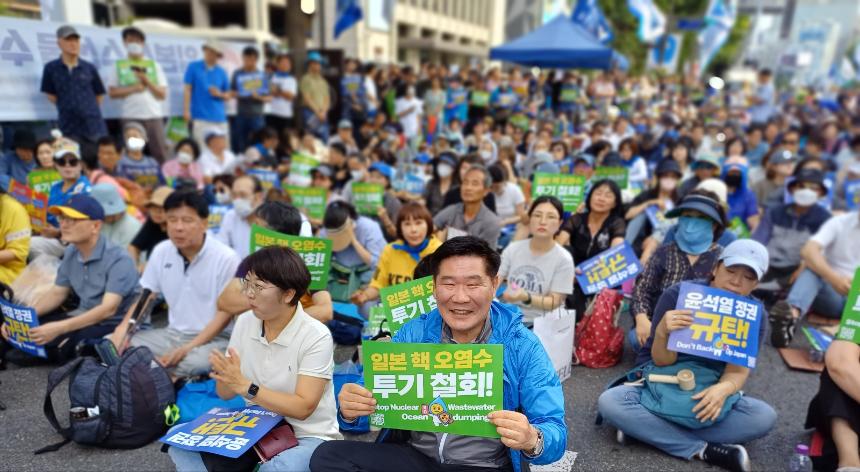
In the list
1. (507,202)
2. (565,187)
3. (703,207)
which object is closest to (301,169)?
(507,202)

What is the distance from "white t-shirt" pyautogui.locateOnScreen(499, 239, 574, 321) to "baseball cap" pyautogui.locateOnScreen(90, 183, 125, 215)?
11.9 feet

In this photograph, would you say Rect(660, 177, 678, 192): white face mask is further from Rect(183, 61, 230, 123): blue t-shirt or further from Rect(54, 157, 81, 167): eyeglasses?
Rect(183, 61, 230, 123): blue t-shirt

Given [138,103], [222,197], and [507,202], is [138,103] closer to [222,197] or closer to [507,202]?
[222,197]

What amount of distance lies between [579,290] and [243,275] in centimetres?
318

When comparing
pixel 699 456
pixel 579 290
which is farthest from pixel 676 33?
pixel 699 456

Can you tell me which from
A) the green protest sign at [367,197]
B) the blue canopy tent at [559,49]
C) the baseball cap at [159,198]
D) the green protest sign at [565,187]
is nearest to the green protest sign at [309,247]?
the baseball cap at [159,198]

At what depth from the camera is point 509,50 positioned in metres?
14.4

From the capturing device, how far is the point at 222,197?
7180 mm

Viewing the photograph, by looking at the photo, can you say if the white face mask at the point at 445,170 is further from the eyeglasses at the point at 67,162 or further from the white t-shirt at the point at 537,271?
the eyeglasses at the point at 67,162

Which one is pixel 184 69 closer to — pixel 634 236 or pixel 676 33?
pixel 634 236

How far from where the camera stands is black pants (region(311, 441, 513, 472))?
2.45 meters

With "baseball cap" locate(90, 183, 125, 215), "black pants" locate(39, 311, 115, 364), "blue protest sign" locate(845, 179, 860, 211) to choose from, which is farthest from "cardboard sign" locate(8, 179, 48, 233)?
"blue protest sign" locate(845, 179, 860, 211)

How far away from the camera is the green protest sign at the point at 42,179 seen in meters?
5.80

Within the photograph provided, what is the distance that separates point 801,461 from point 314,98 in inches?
392
